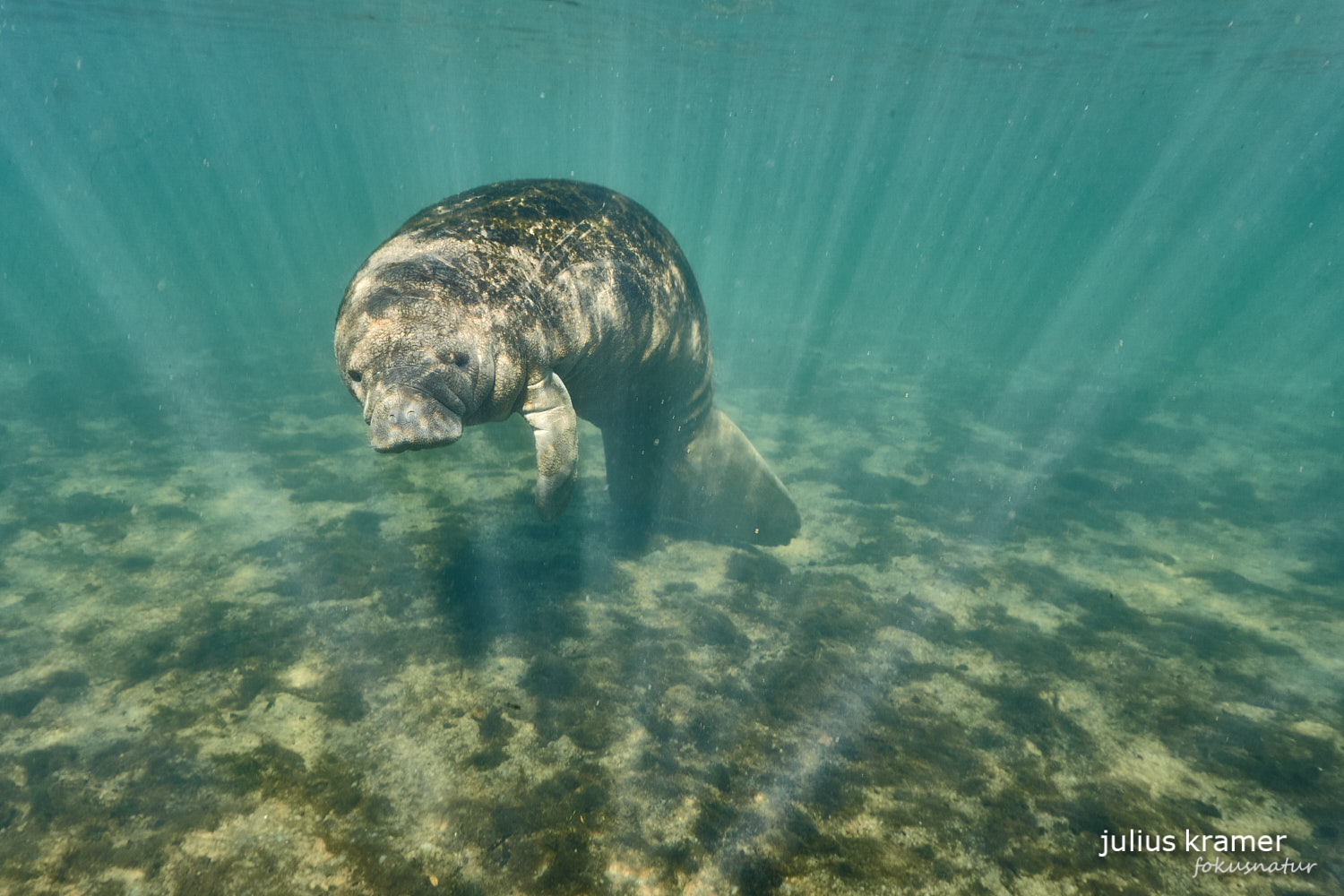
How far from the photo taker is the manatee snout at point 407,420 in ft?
8.71

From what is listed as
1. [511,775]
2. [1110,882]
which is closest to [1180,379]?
[1110,882]

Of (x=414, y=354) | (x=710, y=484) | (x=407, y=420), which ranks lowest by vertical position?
(x=710, y=484)

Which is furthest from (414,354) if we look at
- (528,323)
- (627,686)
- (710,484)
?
(710,484)

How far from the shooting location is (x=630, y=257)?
407 centimetres

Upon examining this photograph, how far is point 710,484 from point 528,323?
3.23 meters

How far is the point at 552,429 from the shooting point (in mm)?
3705

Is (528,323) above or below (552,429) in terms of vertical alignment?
above

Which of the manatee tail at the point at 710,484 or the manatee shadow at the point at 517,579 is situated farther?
the manatee tail at the point at 710,484

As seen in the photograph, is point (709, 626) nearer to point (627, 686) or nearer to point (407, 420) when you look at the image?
point (627, 686)

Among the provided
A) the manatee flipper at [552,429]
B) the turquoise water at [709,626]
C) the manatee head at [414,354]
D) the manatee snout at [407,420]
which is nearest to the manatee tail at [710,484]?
the turquoise water at [709,626]

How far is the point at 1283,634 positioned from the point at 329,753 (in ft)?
24.5

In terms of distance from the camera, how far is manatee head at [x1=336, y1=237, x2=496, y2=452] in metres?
2.73

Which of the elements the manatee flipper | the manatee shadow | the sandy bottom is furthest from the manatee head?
the manatee shadow

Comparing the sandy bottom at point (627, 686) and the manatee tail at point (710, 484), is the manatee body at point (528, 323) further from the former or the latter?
the sandy bottom at point (627, 686)
